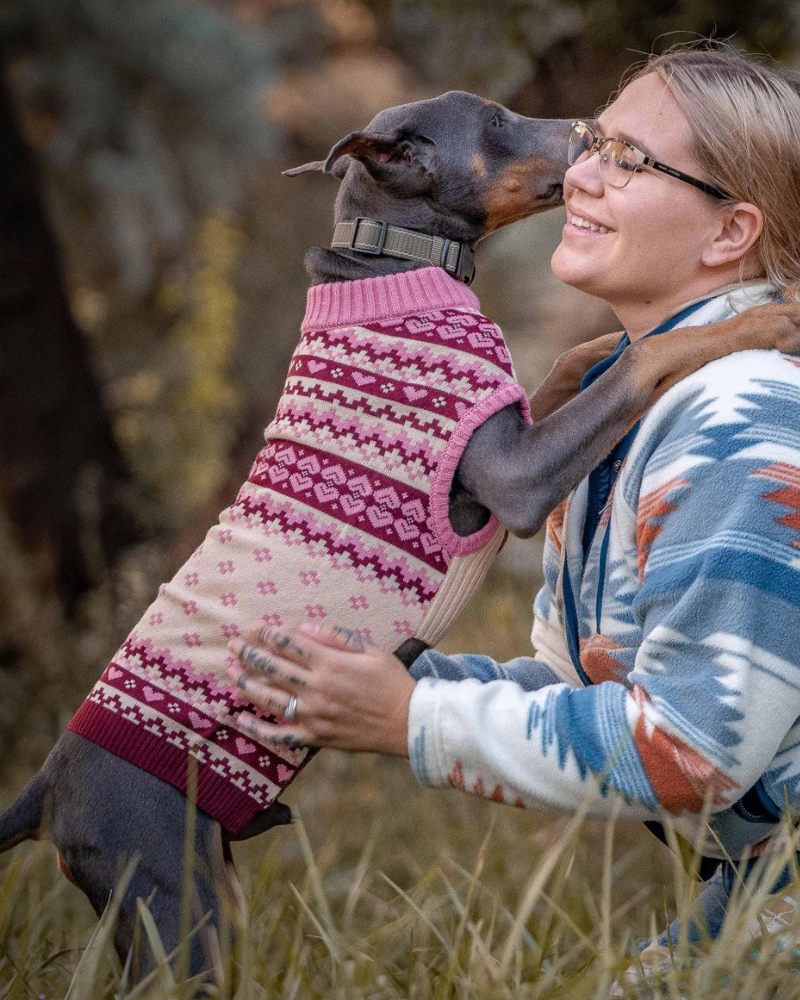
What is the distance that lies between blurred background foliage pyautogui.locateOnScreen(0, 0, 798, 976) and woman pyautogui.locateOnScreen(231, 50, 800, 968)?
1.48 m

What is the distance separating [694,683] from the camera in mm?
1654

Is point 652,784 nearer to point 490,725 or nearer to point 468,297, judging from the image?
point 490,725

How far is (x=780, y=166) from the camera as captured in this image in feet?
6.68

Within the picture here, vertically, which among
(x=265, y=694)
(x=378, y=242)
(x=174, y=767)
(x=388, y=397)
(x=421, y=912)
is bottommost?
(x=421, y=912)

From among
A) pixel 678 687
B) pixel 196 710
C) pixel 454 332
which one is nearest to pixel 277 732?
pixel 196 710

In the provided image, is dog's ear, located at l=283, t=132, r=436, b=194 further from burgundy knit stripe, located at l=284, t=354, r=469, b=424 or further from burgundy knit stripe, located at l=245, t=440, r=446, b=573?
burgundy knit stripe, located at l=245, t=440, r=446, b=573

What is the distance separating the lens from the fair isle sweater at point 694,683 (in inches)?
65.1

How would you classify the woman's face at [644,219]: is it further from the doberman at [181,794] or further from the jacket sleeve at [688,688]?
the jacket sleeve at [688,688]

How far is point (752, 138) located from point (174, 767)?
1.54 metres

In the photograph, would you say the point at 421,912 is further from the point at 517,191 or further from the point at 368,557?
the point at 517,191

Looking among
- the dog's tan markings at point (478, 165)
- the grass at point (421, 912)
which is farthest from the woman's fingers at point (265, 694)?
the dog's tan markings at point (478, 165)

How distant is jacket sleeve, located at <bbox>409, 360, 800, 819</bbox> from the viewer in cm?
165

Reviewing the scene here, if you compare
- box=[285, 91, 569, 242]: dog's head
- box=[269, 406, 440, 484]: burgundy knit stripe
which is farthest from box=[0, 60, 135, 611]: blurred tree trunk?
box=[269, 406, 440, 484]: burgundy knit stripe

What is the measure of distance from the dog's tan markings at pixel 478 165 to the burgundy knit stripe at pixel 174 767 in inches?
55.7
